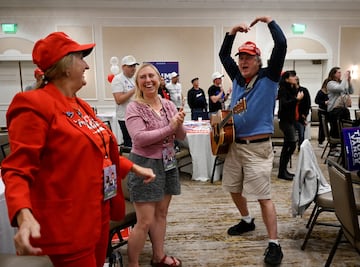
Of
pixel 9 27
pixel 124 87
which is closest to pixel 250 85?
pixel 124 87

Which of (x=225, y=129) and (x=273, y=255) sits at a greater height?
(x=225, y=129)

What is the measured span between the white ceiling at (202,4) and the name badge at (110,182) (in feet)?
25.0

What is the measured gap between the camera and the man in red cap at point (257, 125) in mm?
2273

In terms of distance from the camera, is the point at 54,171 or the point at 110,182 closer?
the point at 54,171

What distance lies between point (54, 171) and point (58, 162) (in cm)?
3

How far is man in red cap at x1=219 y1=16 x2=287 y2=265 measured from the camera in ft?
7.46

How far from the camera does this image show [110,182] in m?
1.34

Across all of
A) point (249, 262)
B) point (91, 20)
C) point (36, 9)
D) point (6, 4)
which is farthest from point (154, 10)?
point (249, 262)

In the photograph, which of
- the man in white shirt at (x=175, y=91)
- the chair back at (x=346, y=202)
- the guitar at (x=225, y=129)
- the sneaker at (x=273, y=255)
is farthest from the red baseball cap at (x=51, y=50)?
the man in white shirt at (x=175, y=91)

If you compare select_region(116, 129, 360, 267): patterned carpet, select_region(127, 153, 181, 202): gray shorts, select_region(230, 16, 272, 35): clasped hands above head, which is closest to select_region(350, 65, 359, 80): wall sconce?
select_region(116, 129, 360, 267): patterned carpet

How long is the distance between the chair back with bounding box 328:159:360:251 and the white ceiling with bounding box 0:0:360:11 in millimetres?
7265

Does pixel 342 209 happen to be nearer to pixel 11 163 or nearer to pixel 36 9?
pixel 11 163

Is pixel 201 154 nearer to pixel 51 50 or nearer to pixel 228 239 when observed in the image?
pixel 228 239

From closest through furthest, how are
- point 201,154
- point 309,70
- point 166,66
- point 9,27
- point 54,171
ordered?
point 54,171 < point 201,154 < point 9,27 < point 166,66 < point 309,70
